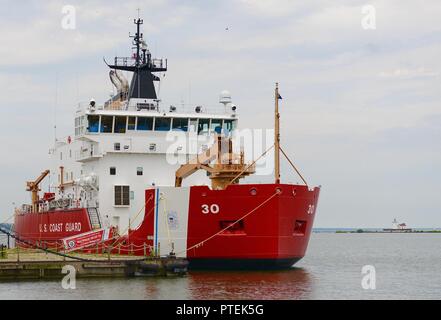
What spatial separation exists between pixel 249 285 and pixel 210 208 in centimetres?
389

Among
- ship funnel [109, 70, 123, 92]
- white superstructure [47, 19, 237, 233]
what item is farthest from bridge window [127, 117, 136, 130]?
ship funnel [109, 70, 123, 92]

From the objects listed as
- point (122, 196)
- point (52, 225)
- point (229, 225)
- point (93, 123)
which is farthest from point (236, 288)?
point (52, 225)

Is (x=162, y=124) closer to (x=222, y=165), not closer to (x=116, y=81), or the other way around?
(x=222, y=165)

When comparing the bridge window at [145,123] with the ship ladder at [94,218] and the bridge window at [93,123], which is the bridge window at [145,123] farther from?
the ship ladder at [94,218]

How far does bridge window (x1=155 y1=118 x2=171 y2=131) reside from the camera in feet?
128

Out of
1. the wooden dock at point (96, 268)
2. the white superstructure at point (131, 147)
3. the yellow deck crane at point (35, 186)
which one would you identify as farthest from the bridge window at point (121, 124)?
the yellow deck crane at point (35, 186)

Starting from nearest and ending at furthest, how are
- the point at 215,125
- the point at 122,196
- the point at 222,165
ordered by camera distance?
1. the point at 222,165
2. the point at 122,196
3. the point at 215,125

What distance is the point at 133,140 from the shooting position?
38344mm

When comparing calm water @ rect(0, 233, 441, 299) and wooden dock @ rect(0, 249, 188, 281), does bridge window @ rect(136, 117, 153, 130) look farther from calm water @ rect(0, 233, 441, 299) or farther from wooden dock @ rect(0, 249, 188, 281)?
wooden dock @ rect(0, 249, 188, 281)

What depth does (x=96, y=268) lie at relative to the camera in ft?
105

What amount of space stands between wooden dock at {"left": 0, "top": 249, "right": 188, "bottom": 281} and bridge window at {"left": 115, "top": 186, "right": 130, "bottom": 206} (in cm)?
507

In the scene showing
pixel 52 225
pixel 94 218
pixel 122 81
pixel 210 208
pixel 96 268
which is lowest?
pixel 96 268
